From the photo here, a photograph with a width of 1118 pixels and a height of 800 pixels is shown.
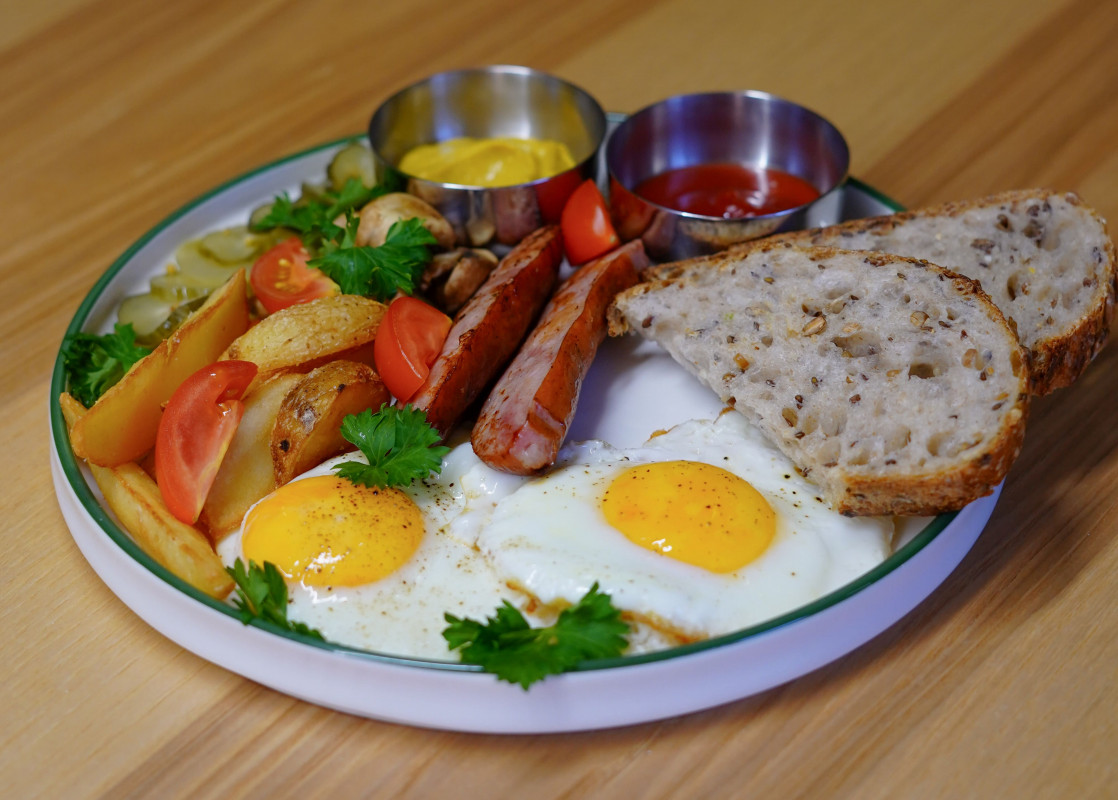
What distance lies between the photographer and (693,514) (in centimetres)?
260

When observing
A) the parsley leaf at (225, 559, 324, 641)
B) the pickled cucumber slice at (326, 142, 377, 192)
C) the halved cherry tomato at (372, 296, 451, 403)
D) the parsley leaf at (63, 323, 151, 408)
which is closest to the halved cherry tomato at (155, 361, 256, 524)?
the parsley leaf at (225, 559, 324, 641)

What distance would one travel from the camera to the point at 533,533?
2629 millimetres

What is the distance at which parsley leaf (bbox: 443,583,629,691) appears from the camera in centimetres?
228

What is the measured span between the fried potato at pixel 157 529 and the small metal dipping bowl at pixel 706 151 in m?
1.81

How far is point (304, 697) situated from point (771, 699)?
3.55 ft

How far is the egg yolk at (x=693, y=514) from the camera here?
2535 millimetres

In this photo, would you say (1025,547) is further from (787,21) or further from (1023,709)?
(787,21)

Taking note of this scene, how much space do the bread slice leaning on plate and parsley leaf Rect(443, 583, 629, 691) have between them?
71cm

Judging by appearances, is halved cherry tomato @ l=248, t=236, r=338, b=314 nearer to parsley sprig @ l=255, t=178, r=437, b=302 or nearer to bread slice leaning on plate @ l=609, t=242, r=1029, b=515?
parsley sprig @ l=255, t=178, r=437, b=302

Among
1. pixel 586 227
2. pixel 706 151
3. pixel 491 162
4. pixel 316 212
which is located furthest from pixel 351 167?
pixel 706 151

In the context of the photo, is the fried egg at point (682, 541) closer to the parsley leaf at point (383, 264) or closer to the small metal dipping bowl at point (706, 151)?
the parsley leaf at point (383, 264)

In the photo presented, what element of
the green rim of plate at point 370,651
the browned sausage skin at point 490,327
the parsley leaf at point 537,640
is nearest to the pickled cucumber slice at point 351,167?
the browned sausage skin at point 490,327

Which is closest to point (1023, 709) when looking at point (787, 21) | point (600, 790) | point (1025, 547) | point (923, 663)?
point (923, 663)

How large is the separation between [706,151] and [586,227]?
2.53 feet
